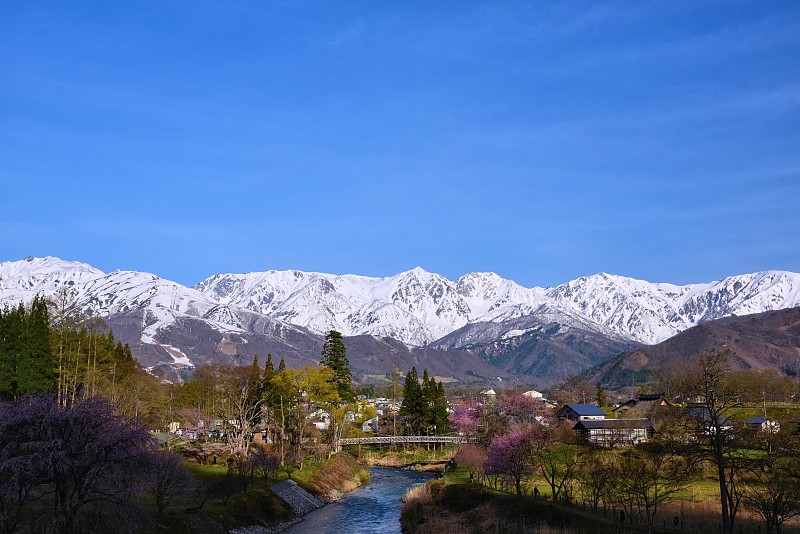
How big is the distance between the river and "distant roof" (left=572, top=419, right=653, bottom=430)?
27.5 meters

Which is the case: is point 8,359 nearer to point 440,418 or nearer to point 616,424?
point 616,424

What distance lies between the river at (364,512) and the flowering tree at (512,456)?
10.8m

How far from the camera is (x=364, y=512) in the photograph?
6781 centimetres

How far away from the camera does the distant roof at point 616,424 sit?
102031 mm

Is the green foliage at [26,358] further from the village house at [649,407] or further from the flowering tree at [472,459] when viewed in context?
the village house at [649,407]

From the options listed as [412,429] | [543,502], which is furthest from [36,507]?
[412,429]

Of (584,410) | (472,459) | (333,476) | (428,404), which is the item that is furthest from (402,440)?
(333,476)

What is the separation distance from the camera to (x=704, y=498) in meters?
59.5

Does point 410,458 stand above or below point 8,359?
below

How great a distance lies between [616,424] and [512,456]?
4316 centimetres

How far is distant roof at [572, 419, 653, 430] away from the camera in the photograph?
335 feet

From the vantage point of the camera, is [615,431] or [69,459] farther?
[615,431]


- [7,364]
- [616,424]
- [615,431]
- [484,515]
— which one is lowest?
[484,515]

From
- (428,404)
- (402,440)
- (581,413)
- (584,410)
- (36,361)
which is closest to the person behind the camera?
(36,361)
